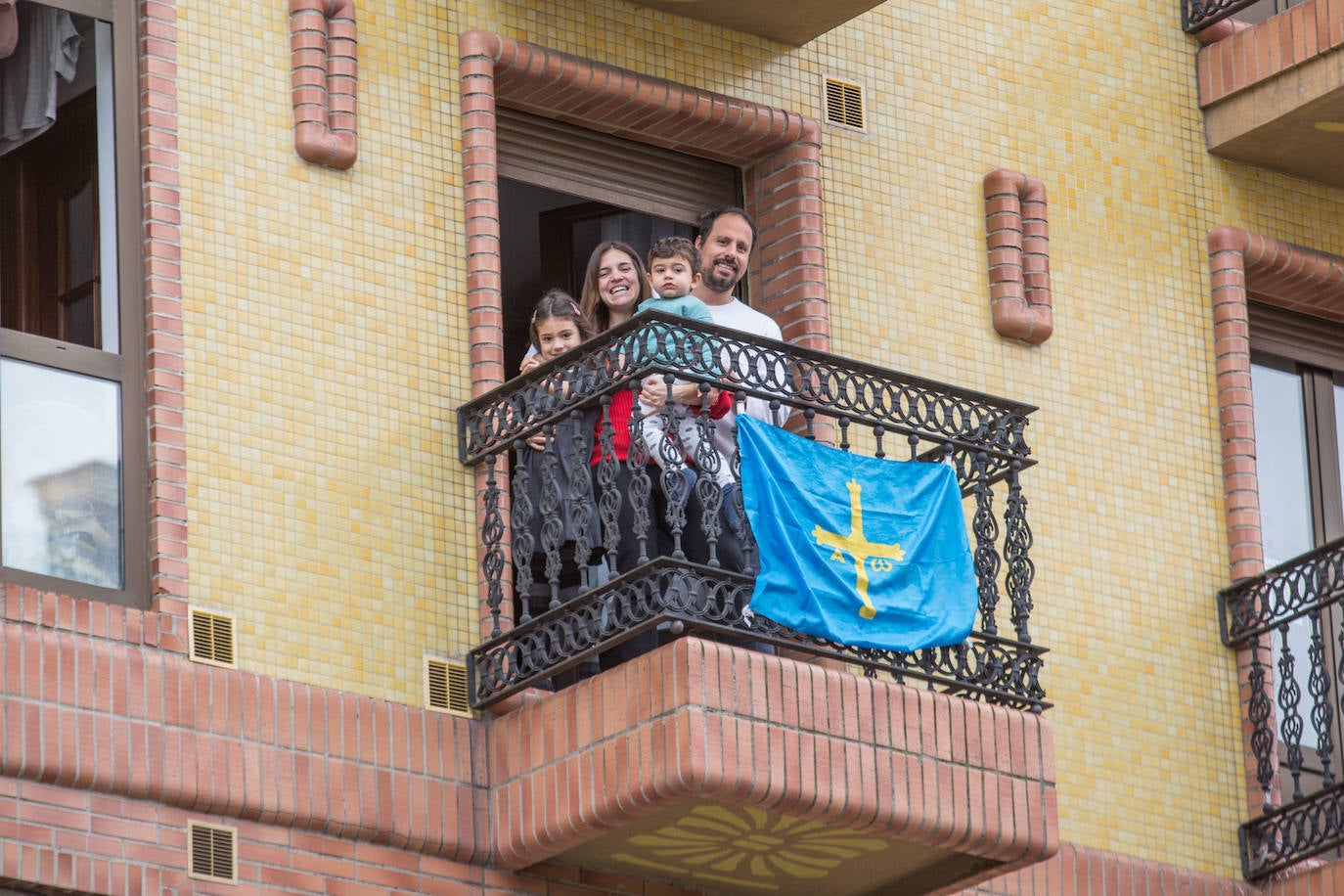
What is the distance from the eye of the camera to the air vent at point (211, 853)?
1297 cm

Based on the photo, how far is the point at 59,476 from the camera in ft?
44.0

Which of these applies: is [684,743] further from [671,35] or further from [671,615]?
[671,35]

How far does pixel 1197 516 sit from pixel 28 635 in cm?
663

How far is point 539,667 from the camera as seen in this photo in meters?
13.8

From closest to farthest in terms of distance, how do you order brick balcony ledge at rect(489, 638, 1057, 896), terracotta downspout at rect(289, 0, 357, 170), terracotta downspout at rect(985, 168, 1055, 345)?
brick balcony ledge at rect(489, 638, 1057, 896), terracotta downspout at rect(289, 0, 357, 170), terracotta downspout at rect(985, 168, 1055, 345)

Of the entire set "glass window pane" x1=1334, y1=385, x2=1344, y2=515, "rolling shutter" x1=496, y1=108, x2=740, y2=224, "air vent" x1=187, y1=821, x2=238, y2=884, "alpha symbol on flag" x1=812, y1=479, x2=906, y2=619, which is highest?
"rolling shutter" x1=496, y1=108, x2=740, y2=224

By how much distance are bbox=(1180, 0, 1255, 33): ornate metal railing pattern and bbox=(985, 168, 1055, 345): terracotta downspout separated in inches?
70.5

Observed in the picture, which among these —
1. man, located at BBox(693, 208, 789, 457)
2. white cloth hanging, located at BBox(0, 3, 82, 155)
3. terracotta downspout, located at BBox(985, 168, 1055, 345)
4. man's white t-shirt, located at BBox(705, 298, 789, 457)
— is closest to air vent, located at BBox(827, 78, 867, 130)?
terracotta downspout, located at BBox(985, 168, 1055, 345)

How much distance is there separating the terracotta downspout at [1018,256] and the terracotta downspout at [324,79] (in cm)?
367

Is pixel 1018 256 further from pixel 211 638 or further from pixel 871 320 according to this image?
pixel 211 638

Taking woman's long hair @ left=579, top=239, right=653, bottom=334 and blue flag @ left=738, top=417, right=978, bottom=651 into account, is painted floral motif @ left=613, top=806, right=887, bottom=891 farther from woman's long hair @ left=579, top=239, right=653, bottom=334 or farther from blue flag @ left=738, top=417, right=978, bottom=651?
woman's long hair @ left=579, top=239, right=653, bottom=334

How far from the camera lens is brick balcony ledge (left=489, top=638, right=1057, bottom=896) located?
13.1 meters

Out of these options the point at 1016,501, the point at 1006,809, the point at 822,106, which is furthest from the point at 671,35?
the point at 1006,809

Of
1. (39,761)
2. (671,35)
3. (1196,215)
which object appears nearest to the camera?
(39,761)
